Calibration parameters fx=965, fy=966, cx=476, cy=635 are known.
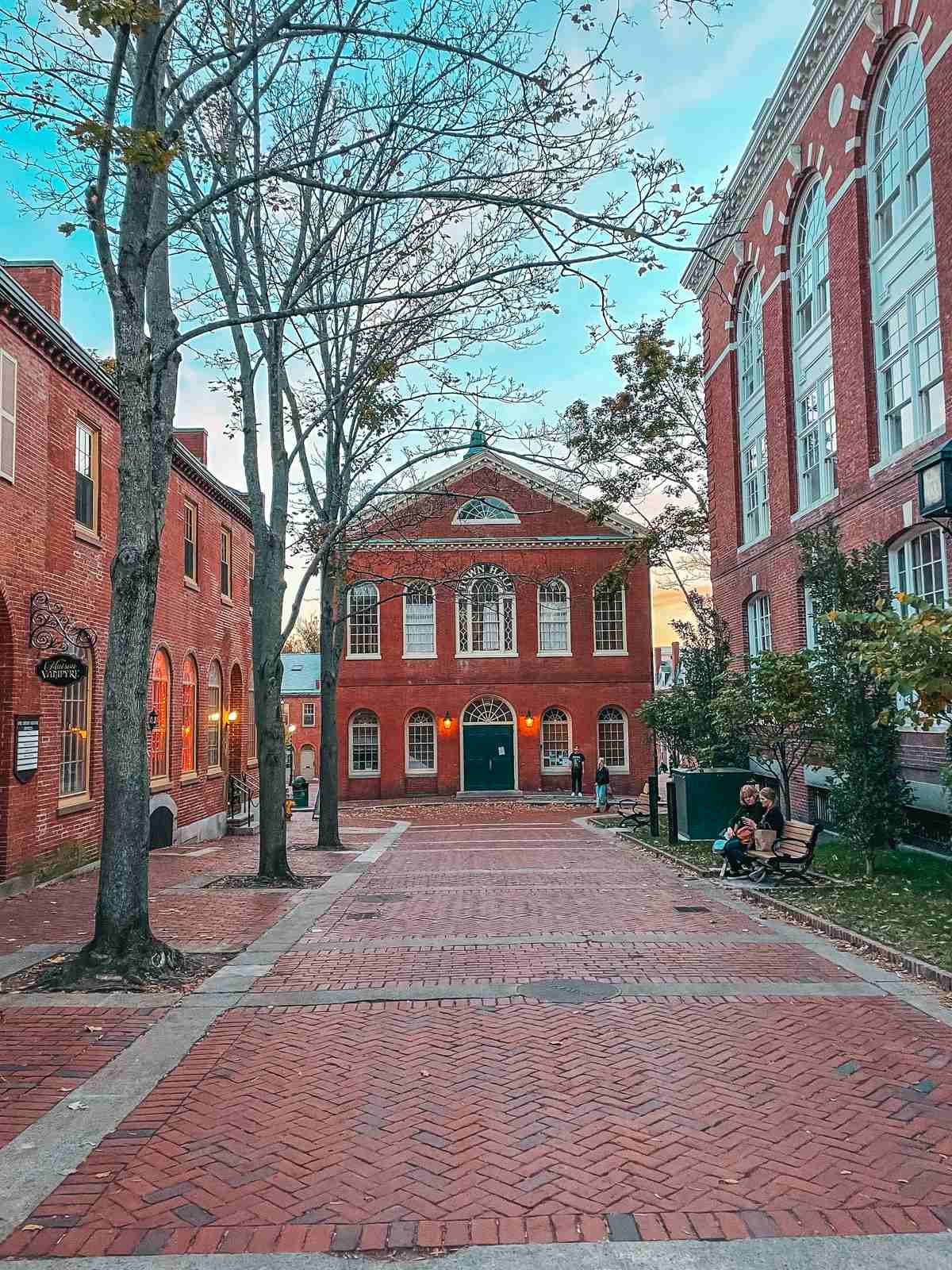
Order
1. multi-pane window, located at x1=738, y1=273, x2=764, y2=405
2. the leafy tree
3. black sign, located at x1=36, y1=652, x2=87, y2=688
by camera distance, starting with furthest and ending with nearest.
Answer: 1. multi-pane window, located at x1=738, y1=273, x2=764, y2=405
2. black sign, located at x1=36, y1=652, x2=87, y2=688
3. the leafy tree

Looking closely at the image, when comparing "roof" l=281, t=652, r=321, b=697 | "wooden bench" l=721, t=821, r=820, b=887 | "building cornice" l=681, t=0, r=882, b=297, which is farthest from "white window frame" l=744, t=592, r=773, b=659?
"roof" l=281, t=652, r=321, b=697

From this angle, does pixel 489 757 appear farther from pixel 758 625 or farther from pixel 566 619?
pixel 758 625

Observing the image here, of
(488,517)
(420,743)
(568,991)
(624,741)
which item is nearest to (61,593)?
(568,991)

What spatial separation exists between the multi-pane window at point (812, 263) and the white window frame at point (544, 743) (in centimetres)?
1849

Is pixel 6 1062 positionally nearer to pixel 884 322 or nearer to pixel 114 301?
pixel 114 301

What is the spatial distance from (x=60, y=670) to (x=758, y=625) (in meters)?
16.1

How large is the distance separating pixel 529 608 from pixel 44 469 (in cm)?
2433

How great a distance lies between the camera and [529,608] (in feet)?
119

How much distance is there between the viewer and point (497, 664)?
118 feet

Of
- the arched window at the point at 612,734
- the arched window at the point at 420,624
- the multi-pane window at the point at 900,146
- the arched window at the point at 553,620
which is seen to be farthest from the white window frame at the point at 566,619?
the multi-pane window at the point at 900,146

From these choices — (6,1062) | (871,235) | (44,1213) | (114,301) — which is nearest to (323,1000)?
(6,1062)

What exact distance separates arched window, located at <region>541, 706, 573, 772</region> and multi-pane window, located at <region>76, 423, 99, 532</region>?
22884 millimetres

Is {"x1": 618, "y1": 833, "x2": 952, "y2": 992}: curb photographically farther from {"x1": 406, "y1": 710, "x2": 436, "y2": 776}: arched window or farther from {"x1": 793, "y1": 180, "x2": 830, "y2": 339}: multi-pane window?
{"x1": 406, "y1": 710, "x2": 436, "y2": 776}: arched window

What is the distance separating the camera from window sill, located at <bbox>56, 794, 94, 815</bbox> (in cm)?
1379
